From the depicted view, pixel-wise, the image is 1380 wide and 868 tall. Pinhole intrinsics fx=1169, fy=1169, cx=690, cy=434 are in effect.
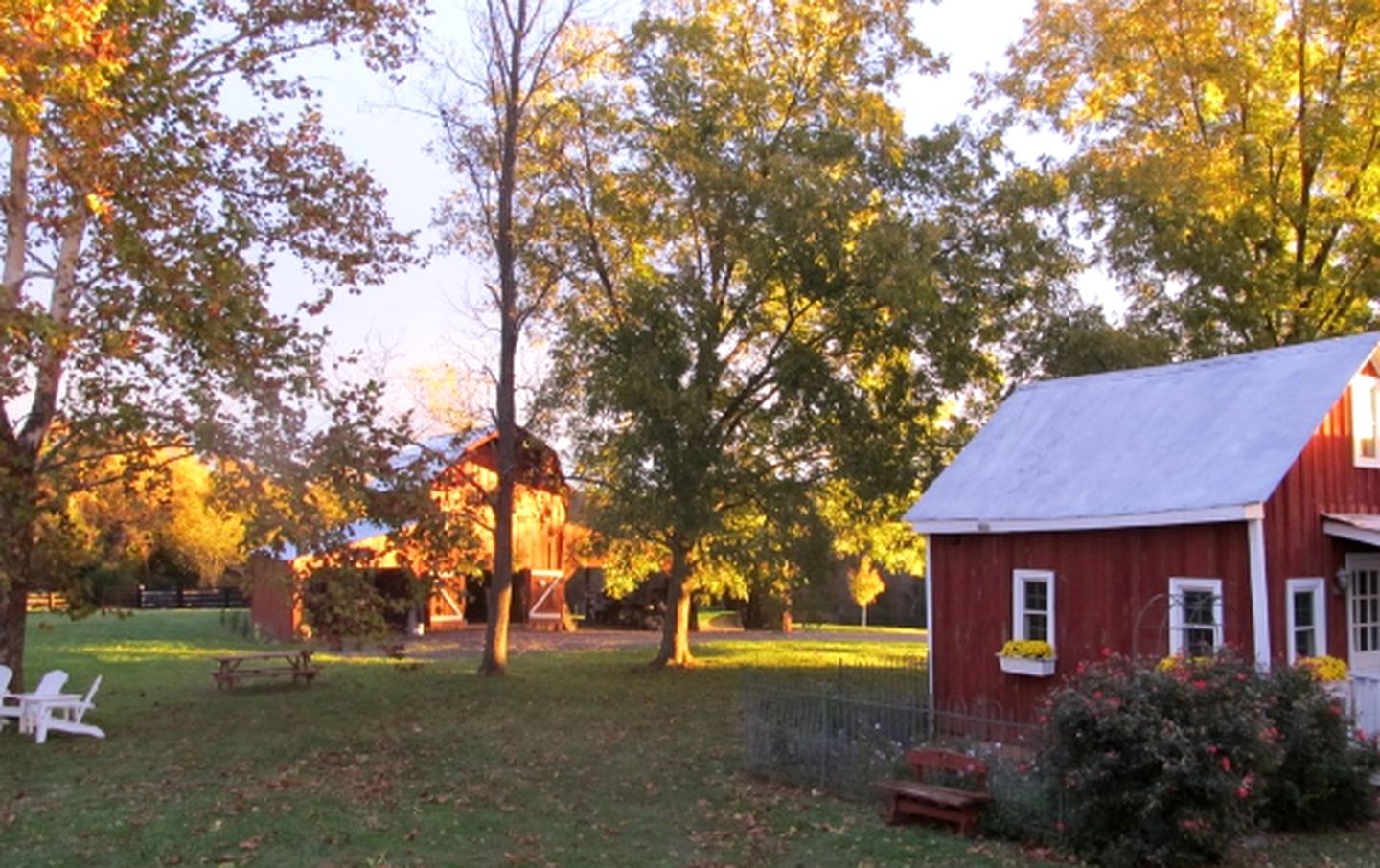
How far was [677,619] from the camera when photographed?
2747 cm

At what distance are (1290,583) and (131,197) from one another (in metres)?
14.7

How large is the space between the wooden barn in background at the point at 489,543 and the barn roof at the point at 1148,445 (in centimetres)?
847

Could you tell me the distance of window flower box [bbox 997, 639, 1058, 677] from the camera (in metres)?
14.5

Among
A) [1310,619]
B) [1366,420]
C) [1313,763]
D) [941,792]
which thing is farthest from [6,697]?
[1366,420]

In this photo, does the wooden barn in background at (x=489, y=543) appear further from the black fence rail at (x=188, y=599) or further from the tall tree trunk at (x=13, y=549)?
the black fence rail at (x=188, y=599)

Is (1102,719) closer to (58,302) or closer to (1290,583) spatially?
(1290,583)

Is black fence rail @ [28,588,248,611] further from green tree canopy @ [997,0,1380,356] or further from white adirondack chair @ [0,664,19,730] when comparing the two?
green tree canopy @ [997,0,1380,356]

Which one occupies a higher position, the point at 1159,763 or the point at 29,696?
the point at 1159,763

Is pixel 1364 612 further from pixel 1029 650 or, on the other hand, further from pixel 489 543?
pixel 489 543

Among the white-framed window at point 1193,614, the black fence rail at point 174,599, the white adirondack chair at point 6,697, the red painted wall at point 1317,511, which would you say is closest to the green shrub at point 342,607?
the white adirondack chair at point 6,697

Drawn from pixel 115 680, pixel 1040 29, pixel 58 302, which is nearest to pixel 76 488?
pixel 58 302

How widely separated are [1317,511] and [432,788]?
34.6ft

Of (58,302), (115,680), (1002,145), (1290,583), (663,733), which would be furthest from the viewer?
(1002,145)

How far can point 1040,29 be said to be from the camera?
30.3 meters
